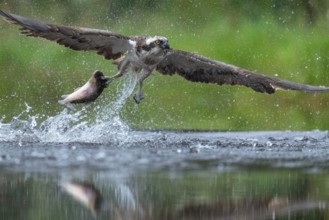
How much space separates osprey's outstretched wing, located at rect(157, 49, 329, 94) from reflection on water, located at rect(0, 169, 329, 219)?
3572mm

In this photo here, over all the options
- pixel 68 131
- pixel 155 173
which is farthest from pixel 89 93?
pixel 155 173

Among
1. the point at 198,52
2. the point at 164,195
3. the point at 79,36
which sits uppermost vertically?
the point at 198,52

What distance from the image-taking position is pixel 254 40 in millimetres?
24578

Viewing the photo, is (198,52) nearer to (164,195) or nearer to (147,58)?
(147,58)

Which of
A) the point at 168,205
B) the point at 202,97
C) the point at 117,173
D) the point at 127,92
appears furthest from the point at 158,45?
the point at 202,97

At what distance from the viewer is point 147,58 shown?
1614 centimetres

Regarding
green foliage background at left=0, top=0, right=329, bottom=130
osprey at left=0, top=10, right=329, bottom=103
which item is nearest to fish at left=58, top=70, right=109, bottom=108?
osprey at left=0, top=10, right=329, bottom=103

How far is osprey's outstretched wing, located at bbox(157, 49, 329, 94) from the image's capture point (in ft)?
53.3

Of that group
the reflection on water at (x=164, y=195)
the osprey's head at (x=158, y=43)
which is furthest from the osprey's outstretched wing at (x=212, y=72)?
the reflection on water at (x=164, y=195)

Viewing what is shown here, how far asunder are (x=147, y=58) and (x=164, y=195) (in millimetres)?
5546

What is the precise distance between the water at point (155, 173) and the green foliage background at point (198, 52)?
15.3 ft

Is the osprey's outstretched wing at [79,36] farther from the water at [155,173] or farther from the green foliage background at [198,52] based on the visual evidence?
the green foliage background at [198,52]

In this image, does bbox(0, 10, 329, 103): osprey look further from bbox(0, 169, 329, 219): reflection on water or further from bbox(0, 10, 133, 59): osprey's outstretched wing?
bbox(0, 169, 329, 219): reflection on water

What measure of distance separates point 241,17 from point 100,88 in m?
10.1
